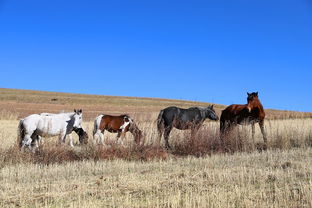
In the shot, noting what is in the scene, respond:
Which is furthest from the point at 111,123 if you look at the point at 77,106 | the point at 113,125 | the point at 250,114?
the point at 77,106

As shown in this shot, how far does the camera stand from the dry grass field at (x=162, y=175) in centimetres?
647

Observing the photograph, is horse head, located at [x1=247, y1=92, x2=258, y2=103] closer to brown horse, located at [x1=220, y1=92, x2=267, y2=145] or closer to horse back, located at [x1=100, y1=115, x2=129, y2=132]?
brown horse, located at [x1=220, y1=92, x2=267, y2=145]

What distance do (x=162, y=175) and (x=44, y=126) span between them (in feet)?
21.3

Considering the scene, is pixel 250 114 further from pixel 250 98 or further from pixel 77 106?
pixel 77 106

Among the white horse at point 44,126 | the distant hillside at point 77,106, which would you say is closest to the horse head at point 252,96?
the white horse at point 44,126

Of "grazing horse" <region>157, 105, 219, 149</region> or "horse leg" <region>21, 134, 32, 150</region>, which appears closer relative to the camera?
"horse leg" <region>21, 134, 32, 150</region>

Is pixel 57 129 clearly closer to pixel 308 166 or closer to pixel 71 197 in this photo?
pixel 71 197

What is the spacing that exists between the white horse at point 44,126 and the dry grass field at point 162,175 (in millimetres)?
1238

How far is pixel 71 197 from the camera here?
6.89m

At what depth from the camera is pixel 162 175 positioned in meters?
8.64

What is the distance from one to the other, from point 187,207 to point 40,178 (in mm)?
4412

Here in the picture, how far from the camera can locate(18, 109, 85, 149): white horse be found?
13055mm

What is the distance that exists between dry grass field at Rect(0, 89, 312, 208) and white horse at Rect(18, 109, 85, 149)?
1238 millimetres

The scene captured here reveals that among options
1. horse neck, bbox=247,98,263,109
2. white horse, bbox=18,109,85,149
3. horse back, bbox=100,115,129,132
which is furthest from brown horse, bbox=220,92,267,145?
white horse, bbox=18,109,85,149
